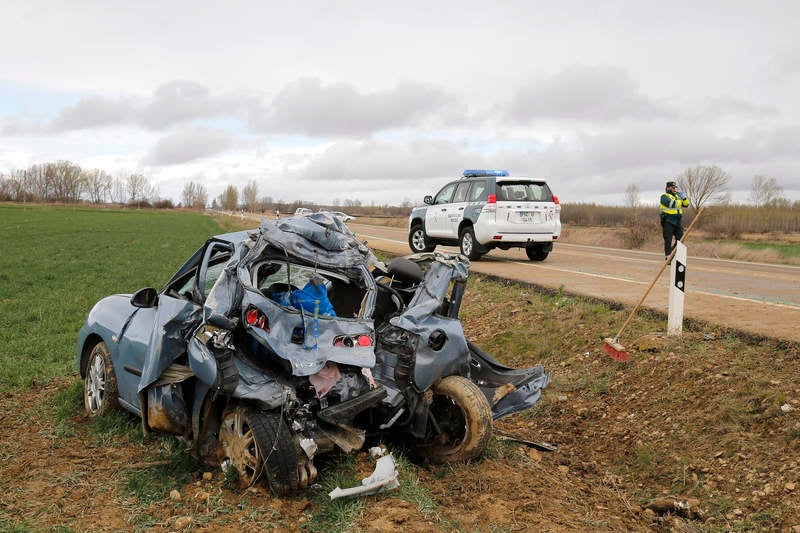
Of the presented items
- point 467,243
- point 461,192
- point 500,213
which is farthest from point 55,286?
point 500,213

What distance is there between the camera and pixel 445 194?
16797 mm

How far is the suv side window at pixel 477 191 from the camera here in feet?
50.5

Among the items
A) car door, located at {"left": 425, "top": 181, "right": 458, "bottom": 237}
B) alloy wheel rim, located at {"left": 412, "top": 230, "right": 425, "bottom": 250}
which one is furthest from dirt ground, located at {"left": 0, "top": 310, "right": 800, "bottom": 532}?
alloy wheel rim, located at {"left": 412, "top": 230, "right": 425, "bottom": 250}

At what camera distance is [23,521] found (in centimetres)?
394

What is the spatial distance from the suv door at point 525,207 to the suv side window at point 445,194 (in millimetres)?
1776

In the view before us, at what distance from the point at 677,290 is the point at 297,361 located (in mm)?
4892

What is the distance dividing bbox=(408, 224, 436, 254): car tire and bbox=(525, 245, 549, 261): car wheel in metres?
2.71

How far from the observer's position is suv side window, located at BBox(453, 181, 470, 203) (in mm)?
16000

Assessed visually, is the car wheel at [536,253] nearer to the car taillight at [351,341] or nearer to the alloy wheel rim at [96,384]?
the alloy wheel rim at [96,384]

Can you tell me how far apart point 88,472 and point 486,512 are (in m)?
2.86

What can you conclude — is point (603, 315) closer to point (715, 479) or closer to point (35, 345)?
point (715, 479)

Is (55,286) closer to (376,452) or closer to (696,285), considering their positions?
(376,452)

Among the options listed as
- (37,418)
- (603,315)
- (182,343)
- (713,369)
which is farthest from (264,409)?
(603,315)

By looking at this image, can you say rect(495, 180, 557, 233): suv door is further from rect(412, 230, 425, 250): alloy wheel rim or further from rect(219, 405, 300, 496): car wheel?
rect(219, 405, 300, 496): car wheel
